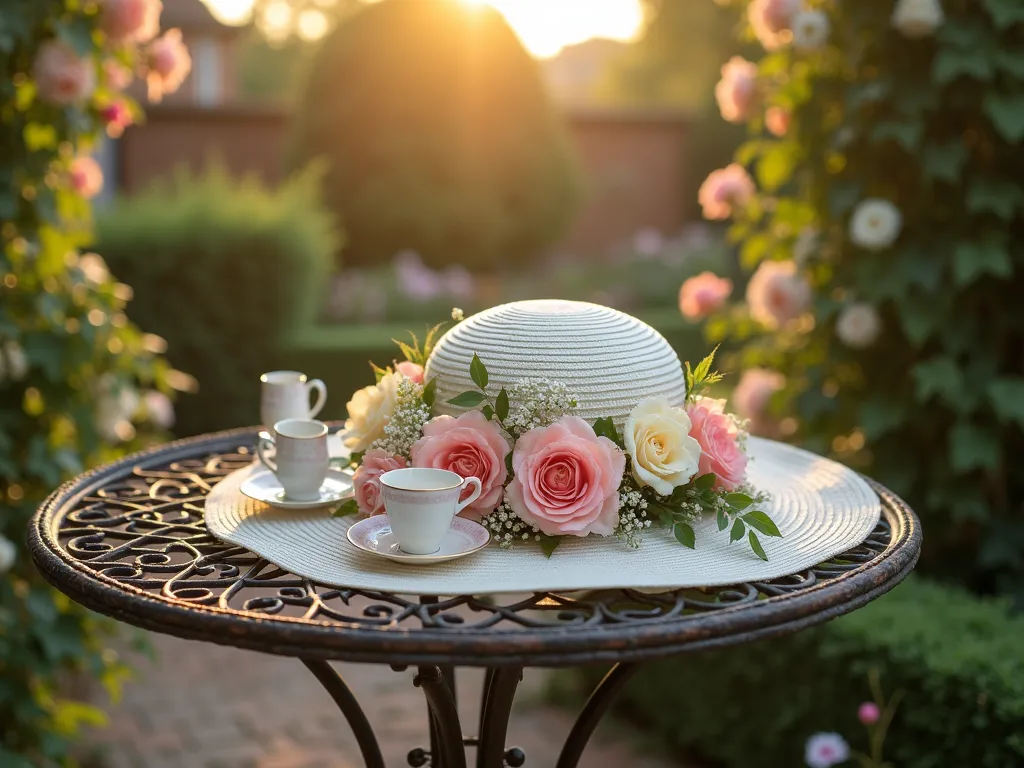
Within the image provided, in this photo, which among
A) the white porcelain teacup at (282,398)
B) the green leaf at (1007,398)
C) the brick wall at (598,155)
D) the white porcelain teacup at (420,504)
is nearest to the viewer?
the white porcelain teacup at (420,504)

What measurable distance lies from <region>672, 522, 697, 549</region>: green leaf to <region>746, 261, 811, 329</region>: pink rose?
6.08 feet

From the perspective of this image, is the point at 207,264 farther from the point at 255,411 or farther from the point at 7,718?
the point at 7,718

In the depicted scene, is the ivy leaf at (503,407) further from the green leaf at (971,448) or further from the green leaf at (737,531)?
the green leaf at (971,448)

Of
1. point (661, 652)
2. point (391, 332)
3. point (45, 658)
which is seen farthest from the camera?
point (391, 332)

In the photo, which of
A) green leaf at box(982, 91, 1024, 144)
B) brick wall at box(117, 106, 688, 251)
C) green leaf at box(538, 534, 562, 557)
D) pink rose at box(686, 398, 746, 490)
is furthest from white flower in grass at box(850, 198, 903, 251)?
brick wall at box(117, 106, 688, 251)

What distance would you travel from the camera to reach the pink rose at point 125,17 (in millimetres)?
2707

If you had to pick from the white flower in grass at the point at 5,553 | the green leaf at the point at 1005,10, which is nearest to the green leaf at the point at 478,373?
the white flower in grass at the point at 5,553

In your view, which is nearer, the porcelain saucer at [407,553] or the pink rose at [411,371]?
the porcelain saucer at [407,553]

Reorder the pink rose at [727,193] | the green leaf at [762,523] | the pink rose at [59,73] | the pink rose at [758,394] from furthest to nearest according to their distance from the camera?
the pink rose at [727,193], the pink rose at [758,394], the pink rose at [59,73], the green leaf at [762,523]

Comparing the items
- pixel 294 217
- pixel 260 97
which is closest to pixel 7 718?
pixel 294 217

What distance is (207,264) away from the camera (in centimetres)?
543

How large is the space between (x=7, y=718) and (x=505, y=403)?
6.44ft

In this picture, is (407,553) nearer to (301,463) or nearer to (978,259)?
(301,463)

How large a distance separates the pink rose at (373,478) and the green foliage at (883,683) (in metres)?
1.46
